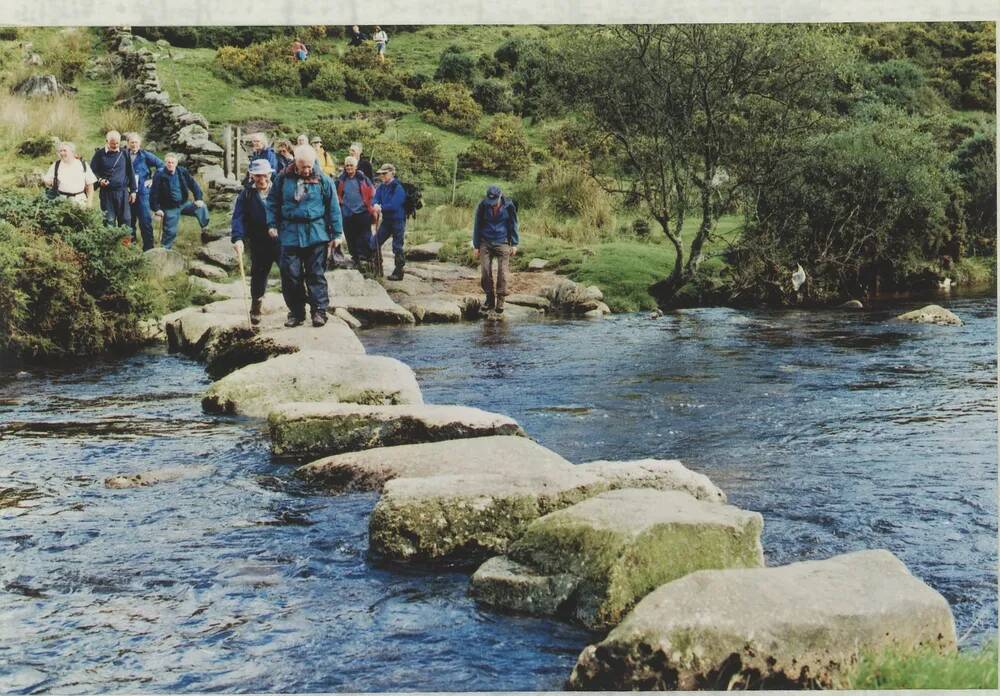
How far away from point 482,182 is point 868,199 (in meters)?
9.07

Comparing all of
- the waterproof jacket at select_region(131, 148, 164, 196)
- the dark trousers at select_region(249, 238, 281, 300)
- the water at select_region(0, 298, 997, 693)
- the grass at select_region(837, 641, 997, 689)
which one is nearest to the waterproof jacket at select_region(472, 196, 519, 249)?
the water at select_region(0, 298, 997, 693)

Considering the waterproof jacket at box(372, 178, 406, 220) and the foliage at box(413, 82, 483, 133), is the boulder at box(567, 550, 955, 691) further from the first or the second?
the foliage at box(413, 82, 483, 133)

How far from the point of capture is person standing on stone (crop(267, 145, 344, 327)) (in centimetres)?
1292

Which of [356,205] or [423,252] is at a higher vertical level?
[356,205]

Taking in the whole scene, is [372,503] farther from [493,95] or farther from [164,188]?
[493,95]

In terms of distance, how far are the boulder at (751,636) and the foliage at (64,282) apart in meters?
10.7

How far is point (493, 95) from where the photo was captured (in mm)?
24453

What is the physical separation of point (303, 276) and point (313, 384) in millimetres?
3541

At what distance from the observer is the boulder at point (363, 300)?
1800 centimetres

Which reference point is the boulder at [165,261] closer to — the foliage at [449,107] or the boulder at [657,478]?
the foliage at [449,107]

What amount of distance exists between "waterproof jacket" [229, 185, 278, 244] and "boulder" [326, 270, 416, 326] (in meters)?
3.73

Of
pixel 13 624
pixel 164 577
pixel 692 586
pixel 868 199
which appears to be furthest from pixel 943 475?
pixel 868 199

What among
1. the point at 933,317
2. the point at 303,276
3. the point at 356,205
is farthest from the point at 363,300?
the point at 933,317

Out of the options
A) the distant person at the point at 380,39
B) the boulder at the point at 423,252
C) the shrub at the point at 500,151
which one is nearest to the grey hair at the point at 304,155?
the distant person at the point at 380,39
